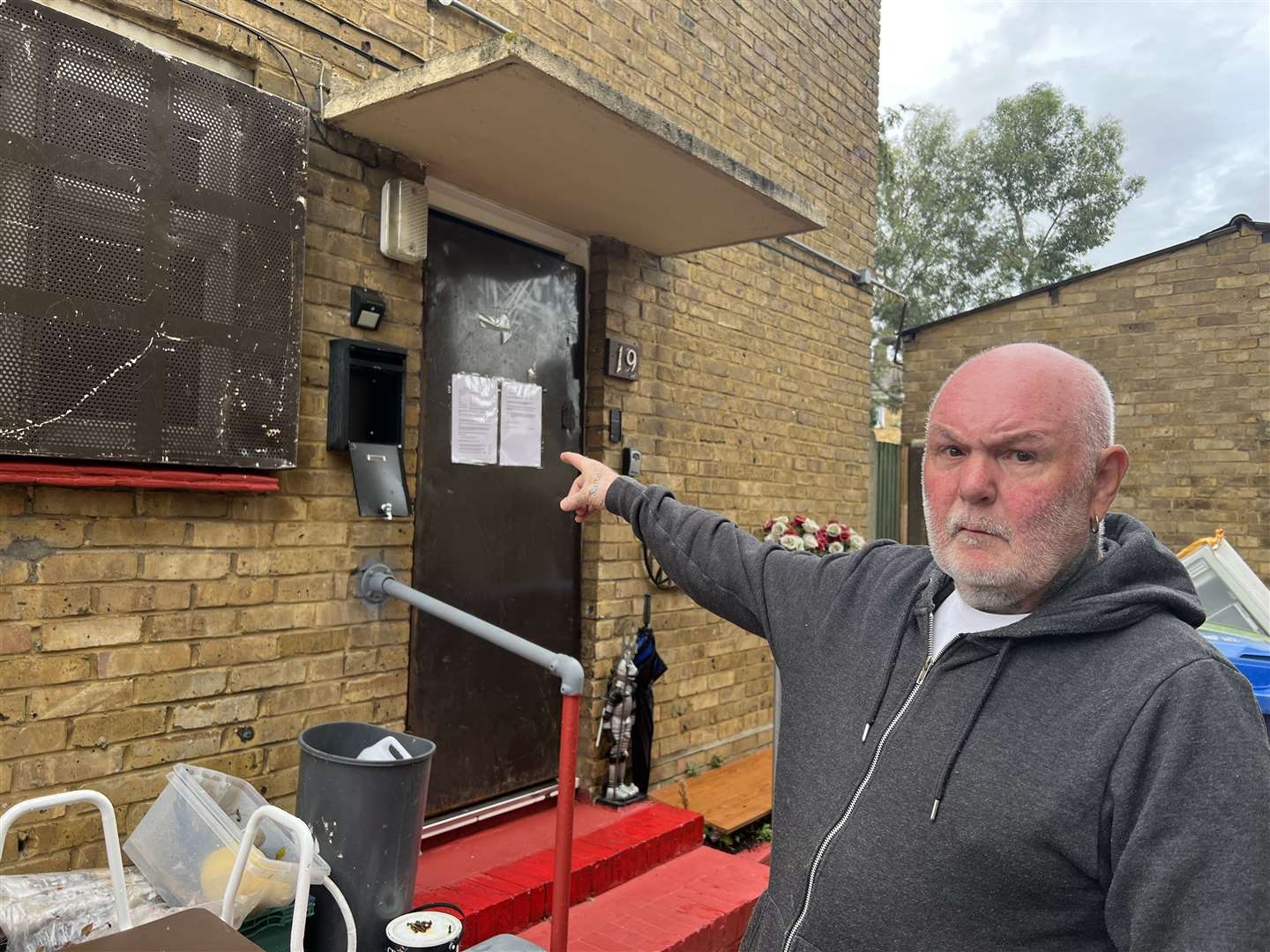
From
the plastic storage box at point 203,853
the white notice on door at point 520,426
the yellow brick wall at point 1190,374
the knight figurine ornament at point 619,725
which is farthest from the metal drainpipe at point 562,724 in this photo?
the yellow brick wall at point 1190,374

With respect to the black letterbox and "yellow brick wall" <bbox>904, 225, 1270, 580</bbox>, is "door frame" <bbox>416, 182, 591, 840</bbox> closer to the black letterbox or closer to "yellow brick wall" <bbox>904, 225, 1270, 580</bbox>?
the black letterbox

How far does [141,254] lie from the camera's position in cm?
256

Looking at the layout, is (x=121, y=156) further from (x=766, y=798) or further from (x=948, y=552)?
(x=766, y=798)

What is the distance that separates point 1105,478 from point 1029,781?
570mm

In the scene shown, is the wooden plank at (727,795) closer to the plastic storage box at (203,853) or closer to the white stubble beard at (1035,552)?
the plastic storage box at (203,853)

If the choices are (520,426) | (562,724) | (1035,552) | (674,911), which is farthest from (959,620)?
(520,426)

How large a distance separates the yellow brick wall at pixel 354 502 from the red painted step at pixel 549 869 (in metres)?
0.43

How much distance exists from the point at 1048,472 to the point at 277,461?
7.70 ft

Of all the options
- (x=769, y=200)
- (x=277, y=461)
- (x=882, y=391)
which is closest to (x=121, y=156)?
(x=277, y=461)

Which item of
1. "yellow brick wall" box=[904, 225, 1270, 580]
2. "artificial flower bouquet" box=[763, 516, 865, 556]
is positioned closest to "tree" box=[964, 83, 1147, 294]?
"yellow brick wall" box=[904, 225, 1270, 580]

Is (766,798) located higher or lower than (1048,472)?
lower

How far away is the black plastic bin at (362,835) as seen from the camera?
2.56m

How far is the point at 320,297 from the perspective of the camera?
3.16m

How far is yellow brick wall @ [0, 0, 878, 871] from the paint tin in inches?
34.3
